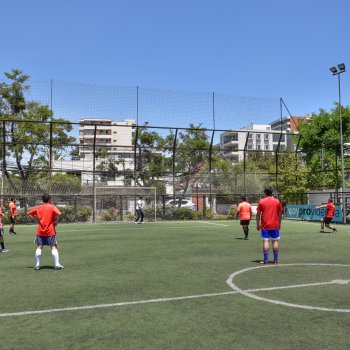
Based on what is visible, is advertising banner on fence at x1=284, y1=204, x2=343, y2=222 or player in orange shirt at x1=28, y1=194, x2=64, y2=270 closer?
player in orange shirt at x1=28, y1=194, x2=64, y2=270

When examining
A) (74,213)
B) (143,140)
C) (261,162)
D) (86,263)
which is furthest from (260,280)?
(261,162)

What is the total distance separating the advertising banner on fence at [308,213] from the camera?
28.1m

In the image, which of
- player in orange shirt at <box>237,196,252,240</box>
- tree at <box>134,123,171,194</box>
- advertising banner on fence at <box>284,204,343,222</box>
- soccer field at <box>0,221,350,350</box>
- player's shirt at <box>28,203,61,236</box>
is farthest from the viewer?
tree at <box>134,123,171,194</box>

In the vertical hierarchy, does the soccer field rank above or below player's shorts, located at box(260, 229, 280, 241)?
below

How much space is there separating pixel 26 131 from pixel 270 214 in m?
28.9

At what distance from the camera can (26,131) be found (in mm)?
34781

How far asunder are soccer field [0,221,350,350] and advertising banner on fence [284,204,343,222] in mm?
17126

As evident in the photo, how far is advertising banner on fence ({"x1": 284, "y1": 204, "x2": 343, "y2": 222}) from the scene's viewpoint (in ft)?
92.3

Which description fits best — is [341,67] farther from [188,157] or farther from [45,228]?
[45,228]

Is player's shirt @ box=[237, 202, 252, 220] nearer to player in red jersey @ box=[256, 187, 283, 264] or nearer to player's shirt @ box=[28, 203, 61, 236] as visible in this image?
player in red jersey @ box=[256, 187, 283, 264]

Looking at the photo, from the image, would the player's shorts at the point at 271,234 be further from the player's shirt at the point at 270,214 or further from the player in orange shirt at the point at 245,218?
the player in orange shirt at the point at 245,218

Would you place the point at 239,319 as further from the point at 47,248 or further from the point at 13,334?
the point at 47,248

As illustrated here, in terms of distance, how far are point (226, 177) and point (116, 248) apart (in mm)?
20830

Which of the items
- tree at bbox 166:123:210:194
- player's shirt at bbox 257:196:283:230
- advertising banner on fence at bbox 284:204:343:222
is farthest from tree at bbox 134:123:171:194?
player's shirt at bbox 257:196:283:230
